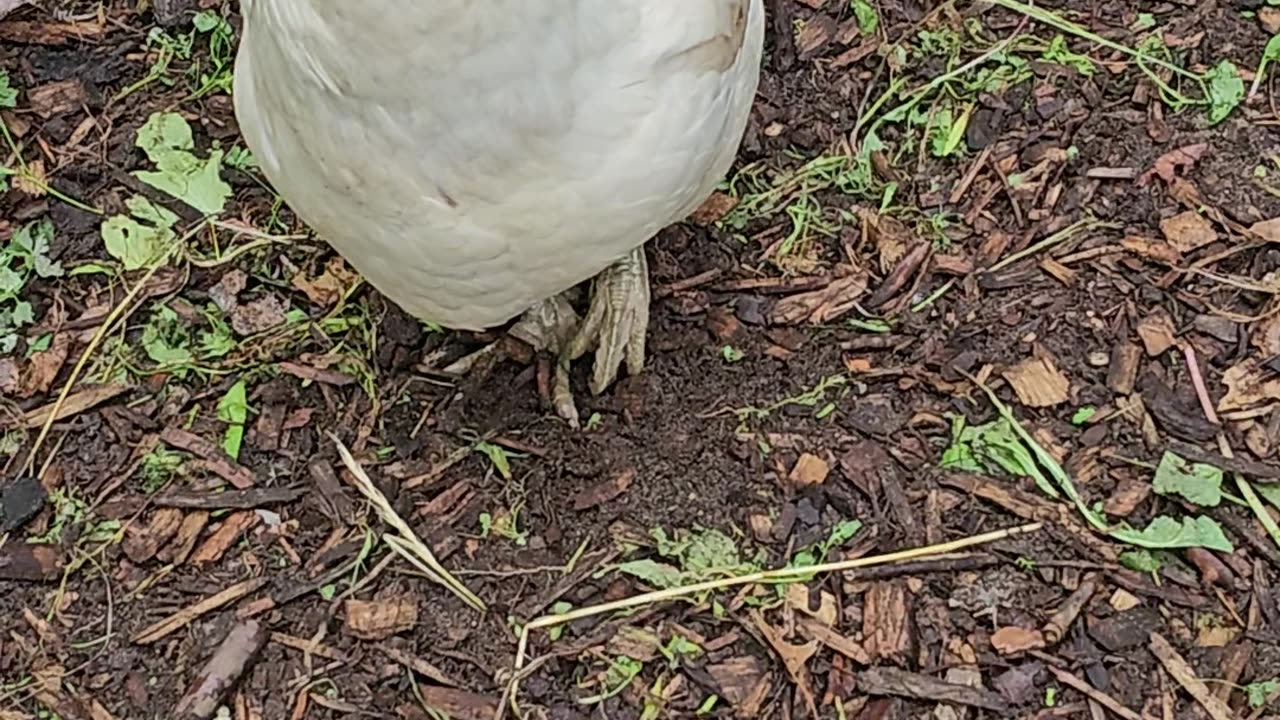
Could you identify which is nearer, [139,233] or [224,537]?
[224,537]

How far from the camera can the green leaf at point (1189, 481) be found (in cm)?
205

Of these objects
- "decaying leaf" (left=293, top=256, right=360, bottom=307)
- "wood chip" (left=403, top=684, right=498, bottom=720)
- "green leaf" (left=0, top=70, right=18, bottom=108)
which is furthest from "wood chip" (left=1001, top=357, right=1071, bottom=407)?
"green leaf" (left=0, top=70, right=18, bottom=108)

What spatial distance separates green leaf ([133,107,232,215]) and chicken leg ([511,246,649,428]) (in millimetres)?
616

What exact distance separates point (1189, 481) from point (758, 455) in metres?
0.57

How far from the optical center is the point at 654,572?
2070 mm

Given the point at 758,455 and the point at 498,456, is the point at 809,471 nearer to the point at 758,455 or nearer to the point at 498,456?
the point at 758,455

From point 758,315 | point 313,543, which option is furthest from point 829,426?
point 313,543

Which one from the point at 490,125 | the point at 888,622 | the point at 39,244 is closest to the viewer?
the point at 490,125

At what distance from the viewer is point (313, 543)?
2.16m

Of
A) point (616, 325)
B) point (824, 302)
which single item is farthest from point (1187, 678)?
point (616, 325)

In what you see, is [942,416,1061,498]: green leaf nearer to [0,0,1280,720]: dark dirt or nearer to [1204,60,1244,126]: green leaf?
[0,0,1280,720]: dark dirt

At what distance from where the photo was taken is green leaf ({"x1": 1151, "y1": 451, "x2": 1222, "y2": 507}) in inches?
80.8

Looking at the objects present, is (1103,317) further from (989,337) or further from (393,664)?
(393,664)

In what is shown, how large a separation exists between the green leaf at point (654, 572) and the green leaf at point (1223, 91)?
112 centimetres
